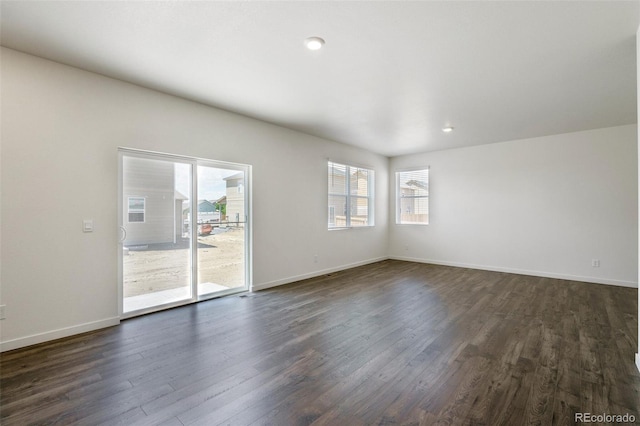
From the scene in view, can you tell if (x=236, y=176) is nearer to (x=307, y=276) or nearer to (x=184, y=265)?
(x=184, y=265)

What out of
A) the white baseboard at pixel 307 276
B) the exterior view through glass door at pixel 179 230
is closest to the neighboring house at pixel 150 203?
the exterior view through glass door at pixel 179 230

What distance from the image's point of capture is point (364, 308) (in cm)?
393

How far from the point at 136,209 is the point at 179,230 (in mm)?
594

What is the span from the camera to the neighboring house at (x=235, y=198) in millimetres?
4578

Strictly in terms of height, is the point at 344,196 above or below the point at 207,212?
above

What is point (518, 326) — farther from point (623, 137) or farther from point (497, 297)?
point (623, 137)

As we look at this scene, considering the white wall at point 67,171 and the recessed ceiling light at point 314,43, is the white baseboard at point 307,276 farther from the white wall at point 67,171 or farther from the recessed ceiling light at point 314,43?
the recessed ceiling light at point 314,43

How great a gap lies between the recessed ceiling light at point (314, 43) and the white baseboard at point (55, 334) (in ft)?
11.4

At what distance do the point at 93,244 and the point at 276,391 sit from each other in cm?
254

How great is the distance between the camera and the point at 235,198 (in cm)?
465

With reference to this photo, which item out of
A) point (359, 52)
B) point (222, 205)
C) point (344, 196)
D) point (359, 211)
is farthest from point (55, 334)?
point (359, 211)

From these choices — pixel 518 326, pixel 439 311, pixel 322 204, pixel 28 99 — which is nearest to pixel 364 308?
pixel 439 311

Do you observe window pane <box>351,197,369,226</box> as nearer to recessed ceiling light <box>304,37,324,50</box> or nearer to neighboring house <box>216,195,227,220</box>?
neighboring house <box>216,195,227,220</box>

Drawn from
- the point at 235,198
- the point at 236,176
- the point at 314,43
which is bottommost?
the point at 235,198
